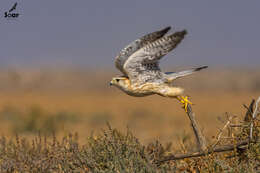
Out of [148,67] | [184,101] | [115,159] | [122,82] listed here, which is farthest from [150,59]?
[115,159]

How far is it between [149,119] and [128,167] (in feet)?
75.6

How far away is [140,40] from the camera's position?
19.9 feet

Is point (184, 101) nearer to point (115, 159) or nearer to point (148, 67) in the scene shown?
point (148, 67)

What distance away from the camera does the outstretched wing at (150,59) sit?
242 inches

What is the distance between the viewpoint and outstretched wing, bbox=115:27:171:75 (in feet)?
19.7

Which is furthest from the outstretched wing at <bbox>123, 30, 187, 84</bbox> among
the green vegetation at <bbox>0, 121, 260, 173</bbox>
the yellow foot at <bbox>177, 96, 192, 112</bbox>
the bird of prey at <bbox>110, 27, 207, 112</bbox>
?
the green vegetation at <bbox>0, 121, 260, 173</bbox>

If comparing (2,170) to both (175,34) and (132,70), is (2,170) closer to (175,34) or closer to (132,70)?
(132,70)

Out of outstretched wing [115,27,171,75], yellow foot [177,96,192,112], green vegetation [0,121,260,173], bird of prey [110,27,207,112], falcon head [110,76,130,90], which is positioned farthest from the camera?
falcon head [110,76,130,90]

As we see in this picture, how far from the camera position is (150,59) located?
6344 mm

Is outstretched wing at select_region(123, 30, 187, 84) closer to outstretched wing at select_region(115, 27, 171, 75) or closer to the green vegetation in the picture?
outstretched wing at select_region(115, 27, 171, 75)

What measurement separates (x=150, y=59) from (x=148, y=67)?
21 centimetres

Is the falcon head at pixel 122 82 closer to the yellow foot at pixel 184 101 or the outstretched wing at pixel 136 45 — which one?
the outstretched wing at pixel 136 45

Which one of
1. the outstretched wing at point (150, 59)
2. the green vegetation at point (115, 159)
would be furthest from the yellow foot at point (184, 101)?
the green vegetation at point (115, 159)

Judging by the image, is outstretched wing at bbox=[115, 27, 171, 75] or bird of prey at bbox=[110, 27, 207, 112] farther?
bird of prey at bbox=[110, 27, 207, 112]
